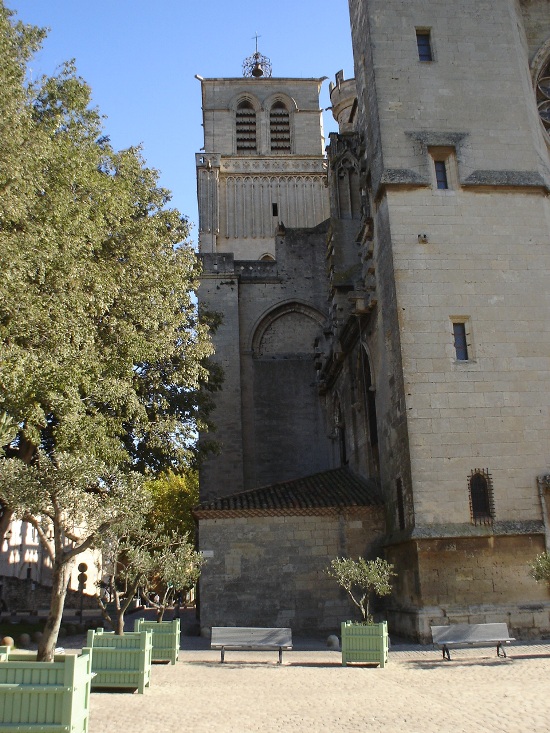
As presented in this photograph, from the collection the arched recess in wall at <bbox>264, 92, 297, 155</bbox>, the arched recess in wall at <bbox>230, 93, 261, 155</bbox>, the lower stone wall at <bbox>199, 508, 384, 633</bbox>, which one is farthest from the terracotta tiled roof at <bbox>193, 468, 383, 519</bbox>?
the arched recess in wall at <bbox>264, 92, 297, 155</bbox>

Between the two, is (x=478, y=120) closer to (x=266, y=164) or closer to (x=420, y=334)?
(x=420, y=334)

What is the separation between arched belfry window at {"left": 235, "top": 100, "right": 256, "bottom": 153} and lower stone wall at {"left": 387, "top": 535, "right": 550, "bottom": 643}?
112 ft

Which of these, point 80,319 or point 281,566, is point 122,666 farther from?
point 281,566


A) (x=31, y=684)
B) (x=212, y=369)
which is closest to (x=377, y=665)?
(x=31, y=684)

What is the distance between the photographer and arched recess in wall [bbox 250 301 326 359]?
29.6m

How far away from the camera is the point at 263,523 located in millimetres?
17406

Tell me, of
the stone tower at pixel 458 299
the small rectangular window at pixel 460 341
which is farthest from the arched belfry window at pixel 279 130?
the small rectangular window at pixel 460 341

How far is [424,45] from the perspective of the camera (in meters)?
18.5

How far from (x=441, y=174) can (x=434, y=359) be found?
494 centimetres

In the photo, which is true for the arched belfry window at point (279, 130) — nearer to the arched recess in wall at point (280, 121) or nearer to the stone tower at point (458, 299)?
the arched recess in wall at point (280, 121)

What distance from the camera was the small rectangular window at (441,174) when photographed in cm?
1734

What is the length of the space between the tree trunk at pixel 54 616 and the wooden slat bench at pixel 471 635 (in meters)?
6.20

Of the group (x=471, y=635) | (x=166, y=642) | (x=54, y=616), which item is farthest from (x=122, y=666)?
(x=471, y=635)

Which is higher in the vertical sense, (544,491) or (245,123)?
(245,123)
